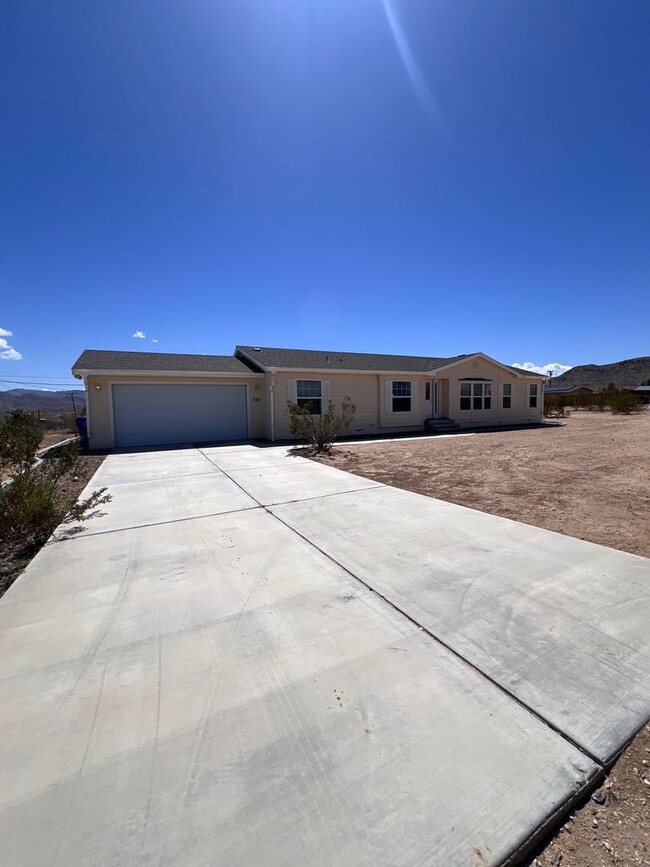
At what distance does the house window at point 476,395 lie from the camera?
19.1m

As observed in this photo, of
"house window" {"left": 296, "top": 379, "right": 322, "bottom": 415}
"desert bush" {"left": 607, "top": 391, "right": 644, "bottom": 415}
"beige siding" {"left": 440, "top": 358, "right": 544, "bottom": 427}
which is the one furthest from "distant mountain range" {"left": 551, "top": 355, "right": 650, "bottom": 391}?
"house window" {"left": 296, "top": 379, "right": 322, "bottom": 415}

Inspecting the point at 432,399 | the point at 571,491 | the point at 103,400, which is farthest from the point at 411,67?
the point at 432,399

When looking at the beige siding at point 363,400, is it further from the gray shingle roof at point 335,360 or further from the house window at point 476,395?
the house window at point 476,395

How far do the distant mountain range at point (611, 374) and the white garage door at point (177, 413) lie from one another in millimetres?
85370

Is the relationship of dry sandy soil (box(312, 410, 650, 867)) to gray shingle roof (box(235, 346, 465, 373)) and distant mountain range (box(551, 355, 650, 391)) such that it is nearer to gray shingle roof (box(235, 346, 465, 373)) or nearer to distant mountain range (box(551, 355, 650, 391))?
gray shingle roof (box(235, 346, 465, 373))

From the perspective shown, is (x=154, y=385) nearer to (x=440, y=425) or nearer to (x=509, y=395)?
(x=440, y=425)

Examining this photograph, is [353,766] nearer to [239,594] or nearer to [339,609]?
[339,609]

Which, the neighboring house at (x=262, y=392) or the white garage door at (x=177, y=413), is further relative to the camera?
the white garage door at (x=177, y=413)

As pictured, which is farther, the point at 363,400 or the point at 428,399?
the point at 428,399

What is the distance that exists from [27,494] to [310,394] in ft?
38.1

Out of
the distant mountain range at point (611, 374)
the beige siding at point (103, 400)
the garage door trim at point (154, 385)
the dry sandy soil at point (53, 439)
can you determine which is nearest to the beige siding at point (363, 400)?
the garage door trim at point (154, 385)

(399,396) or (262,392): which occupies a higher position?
(262,392)

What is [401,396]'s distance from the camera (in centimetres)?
1725

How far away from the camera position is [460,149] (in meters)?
9.98
